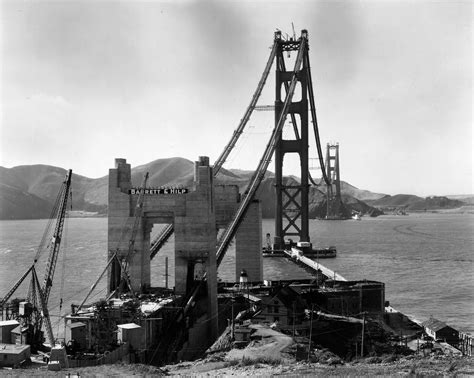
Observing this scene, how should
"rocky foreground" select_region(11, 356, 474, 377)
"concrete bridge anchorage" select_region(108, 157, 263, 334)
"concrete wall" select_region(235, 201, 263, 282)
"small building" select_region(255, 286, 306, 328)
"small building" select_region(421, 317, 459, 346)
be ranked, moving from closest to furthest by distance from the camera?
"rocky foreground" select_region(11, 356, 474, 377) < "small building" select_region(255, 286, 306, 328) < "concrete bridge anchorage" select_region(108, 157, 263, 334) < "small building" select_region(421, 317, 459, 346) < "concrete wall" select_region(235, 201, 263, 282)

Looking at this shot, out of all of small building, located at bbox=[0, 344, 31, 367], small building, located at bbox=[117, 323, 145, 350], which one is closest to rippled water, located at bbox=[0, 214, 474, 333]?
small building, located at bbox=[117, 323, 145, 350]

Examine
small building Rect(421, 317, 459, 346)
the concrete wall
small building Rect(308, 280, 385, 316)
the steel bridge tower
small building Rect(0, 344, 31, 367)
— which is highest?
the steel bridge tower

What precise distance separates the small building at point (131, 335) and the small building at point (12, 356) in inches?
214

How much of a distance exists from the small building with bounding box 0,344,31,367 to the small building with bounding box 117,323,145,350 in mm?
5423

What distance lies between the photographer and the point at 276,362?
28.0 m

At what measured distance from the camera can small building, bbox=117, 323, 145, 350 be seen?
107 feet

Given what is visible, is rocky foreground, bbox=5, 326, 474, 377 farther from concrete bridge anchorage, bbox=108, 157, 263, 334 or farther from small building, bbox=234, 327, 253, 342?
concrete bridge anchorage, bbox=108, 157, 263, 334

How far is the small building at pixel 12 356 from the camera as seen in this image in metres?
27.8

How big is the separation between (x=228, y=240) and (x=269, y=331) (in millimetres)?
22752

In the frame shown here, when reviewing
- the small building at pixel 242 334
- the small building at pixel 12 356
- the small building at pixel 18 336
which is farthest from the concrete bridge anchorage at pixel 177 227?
the small building at pixel 12 356

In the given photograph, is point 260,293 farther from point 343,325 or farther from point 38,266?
point 38,266

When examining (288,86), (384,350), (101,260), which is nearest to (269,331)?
(384,350)

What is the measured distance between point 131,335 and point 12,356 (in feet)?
22.1

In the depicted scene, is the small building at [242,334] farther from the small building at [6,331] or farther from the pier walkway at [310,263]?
the pier walkway at [310,263]
